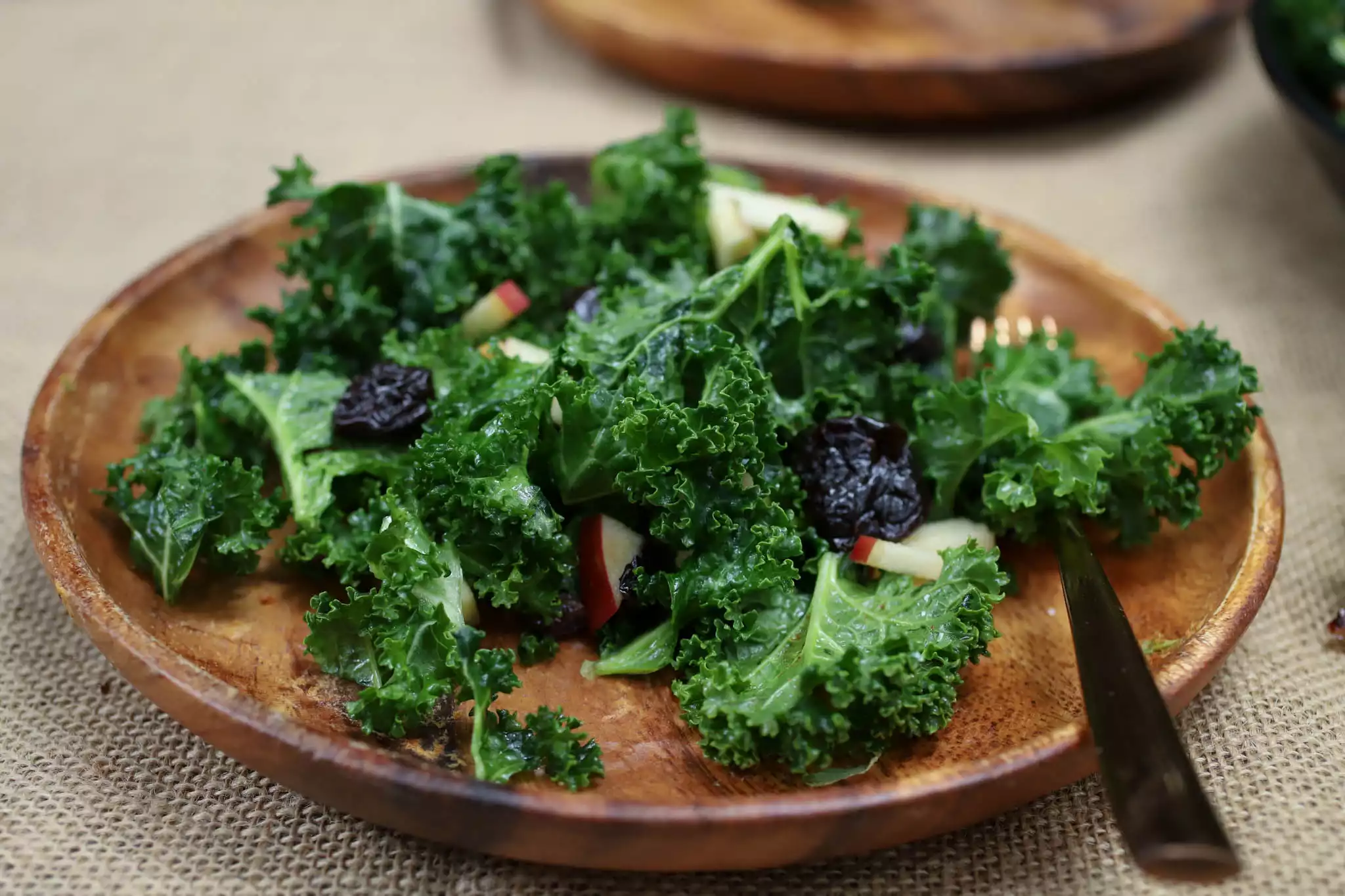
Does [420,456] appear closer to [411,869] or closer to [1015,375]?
[411,869]

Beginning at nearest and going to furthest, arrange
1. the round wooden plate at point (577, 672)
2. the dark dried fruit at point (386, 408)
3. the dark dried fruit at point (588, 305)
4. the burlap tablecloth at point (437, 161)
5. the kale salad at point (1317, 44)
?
the round wooden plate at point (577, 672)
the burlap tablecloth at point (437, 161)
the dark dried fruit at point (386, 408)
the dark dried fruit at point (588, 305)
the kale salad at point (1317, 44)

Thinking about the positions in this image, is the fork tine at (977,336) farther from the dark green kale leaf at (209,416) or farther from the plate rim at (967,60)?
the dark green kale leaf at (209,416)

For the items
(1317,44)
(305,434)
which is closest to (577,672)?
(305,434)

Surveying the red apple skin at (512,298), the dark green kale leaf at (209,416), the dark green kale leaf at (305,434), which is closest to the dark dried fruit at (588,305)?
the red apple skin at (512,298)

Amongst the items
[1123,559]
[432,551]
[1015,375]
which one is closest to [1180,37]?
[1015,375]

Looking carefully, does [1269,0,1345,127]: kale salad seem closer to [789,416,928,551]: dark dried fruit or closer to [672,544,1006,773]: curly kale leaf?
[789,416,928,551]: dark dried fruit

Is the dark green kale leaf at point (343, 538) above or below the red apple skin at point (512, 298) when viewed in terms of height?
below
